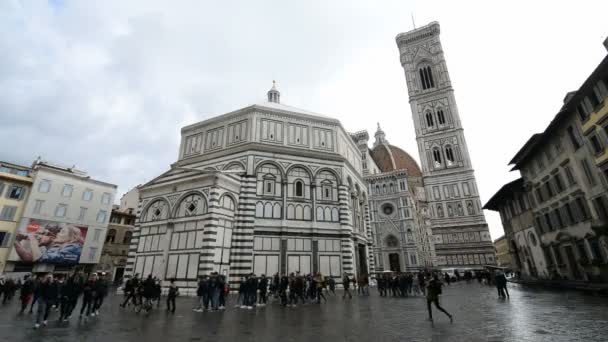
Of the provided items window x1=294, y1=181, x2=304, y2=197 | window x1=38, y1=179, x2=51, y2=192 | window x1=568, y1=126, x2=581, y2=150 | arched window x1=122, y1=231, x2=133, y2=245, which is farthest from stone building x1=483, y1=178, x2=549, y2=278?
window x1=38, y1=179, x2=51, y2=192

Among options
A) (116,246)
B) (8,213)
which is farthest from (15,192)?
(116,246)

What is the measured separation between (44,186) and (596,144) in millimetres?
43898

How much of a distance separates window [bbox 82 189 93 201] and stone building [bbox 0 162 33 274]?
4565mm

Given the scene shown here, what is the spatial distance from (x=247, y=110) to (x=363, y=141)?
1308 inches

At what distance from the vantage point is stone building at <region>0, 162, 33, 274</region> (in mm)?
26562

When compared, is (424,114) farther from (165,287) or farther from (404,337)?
(404,337)

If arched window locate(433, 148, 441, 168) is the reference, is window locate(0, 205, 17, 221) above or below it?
below

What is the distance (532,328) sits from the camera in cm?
670

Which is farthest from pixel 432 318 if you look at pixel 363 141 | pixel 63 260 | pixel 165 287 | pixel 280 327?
pixel 363 141

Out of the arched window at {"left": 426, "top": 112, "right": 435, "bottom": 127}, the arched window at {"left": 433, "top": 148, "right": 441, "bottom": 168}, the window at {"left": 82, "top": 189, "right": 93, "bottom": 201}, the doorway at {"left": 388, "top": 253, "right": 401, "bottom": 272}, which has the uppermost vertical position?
the arched window at {"left": 426, "top": 112, "right": 435, "bottom": 127}

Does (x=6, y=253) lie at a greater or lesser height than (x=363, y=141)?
lesser

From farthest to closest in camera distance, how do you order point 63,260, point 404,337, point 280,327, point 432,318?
point 63,260 < point 432,318 < point 280,327 < point 404,337

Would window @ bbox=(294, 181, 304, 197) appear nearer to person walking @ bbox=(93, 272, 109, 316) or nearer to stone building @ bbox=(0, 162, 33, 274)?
person walking @ bbox=(93, 272, 109, 316)

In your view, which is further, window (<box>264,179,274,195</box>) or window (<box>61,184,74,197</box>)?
window (<box>61,184,74,197</box>)
